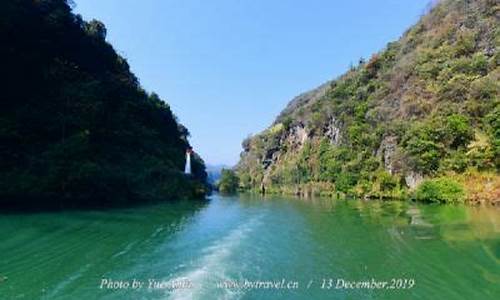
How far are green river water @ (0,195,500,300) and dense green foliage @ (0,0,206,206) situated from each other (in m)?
9.24

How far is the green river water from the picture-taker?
14.7 m

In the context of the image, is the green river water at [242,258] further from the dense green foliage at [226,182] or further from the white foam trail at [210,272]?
the dense green foliage at [226,182]

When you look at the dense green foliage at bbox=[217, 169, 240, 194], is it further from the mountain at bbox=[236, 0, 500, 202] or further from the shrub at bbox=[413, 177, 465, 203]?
the shrub at bbox=[413, 177, 465, 203]

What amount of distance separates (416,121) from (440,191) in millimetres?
13398

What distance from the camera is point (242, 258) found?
787 inches

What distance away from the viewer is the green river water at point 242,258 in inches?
580

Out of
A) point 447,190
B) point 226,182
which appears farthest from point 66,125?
point 226,182

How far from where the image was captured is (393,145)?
65.1m

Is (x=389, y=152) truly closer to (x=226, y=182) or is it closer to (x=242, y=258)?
(x=226, y=182)

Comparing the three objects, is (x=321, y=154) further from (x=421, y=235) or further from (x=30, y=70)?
(x=421, y=235)

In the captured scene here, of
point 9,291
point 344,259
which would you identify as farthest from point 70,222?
point 344,259

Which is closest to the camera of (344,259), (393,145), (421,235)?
(344,259)

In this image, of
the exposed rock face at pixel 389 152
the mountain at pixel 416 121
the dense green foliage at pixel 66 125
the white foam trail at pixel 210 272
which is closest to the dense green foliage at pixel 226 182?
the mountain at pixel 416 121

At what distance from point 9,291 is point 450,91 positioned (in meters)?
57.2
